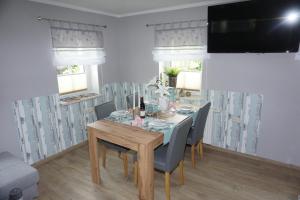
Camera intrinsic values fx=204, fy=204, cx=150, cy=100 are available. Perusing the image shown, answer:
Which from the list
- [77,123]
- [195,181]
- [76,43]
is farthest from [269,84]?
[77,123]

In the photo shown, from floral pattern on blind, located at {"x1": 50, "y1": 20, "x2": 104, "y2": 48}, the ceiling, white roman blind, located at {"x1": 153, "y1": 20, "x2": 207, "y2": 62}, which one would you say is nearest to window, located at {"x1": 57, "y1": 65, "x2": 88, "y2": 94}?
floral pattern on blind, located at {"x1": 50, "y1": 20, "x2": 104, "y2": 48}

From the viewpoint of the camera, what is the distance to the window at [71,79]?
11.6ft

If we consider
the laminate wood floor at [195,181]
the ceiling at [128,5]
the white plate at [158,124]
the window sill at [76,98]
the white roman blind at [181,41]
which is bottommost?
the laminate wood floor at [195,181]

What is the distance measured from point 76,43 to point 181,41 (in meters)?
1.74

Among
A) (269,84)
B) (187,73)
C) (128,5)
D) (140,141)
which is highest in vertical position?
(128,5)

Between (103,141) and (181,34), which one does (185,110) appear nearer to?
(103,141)

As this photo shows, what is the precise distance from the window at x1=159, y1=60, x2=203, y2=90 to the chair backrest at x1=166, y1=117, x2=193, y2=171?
166 centimetres

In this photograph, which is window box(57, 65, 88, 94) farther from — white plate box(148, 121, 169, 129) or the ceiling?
white plate box(148, 121, 169, 129)

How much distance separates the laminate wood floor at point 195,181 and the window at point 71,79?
123 centimetres

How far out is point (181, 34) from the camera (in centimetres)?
342

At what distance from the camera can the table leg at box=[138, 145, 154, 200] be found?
204cm

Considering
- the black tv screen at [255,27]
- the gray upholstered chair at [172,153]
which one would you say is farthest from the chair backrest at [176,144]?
the black tv screen at [255,27]

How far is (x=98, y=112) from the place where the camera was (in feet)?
9.50

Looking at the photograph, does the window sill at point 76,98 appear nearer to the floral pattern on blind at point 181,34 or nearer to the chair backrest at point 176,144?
the floral pattern on blind at point 181,34
